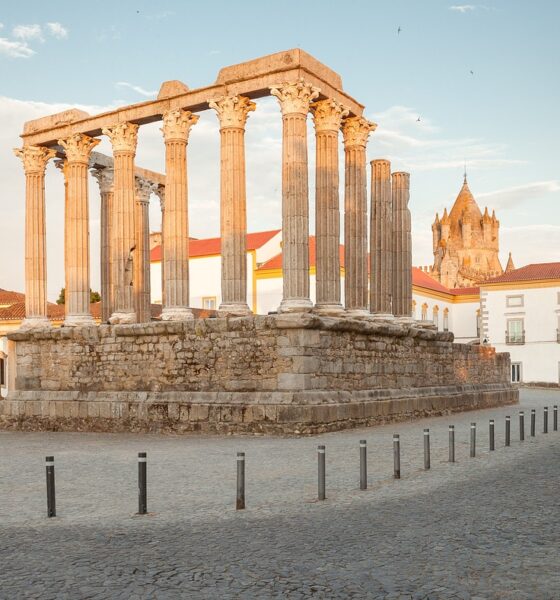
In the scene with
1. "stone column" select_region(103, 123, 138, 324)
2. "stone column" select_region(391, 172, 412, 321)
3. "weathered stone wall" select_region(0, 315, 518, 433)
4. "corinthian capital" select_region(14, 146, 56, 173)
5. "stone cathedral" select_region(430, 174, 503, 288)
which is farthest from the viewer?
"stone cathedral" select_region(430, 174, 503, 288)

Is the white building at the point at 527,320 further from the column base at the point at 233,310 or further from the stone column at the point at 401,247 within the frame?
the column base at the point at 233,310

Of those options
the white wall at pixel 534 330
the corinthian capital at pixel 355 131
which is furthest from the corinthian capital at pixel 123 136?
the white wall at pixel 534 330

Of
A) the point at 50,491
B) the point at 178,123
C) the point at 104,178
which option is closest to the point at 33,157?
the point at 104,178

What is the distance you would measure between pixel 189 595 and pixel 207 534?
83.5 inches

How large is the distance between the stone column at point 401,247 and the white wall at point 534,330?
120 feet

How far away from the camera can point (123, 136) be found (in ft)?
78.4

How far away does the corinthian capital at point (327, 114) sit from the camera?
858 inches

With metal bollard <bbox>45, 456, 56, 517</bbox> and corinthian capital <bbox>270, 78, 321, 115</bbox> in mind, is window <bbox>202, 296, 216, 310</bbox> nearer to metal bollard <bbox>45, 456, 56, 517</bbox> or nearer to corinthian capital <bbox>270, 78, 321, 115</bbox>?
corinthian capital <bbox>270, 78, 321, 115</bbox>

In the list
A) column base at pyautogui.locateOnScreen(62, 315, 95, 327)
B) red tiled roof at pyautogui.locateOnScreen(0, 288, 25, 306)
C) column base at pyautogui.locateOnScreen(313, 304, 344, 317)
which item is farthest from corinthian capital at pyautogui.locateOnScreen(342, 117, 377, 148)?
red tiled roof at pyautogui.locateOnScreen(0, 288, 25, 306)

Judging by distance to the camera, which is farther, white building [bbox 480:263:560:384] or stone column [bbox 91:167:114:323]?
white building [bbox 480:263:560:384]

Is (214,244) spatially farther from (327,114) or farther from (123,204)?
(327,114)

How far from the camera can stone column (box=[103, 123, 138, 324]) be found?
23859 mm

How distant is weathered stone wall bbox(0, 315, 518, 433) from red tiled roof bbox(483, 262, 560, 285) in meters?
37.6

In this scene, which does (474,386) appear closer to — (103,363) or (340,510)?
(103,363)
